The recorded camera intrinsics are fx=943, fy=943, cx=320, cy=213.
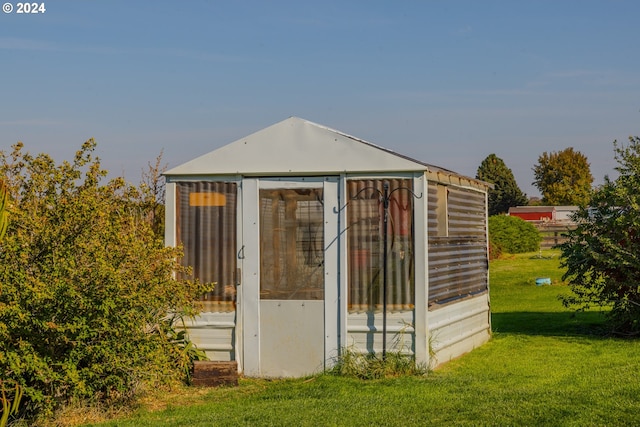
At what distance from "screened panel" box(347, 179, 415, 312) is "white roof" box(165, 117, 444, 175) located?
251 mm

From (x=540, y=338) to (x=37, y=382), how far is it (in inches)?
321

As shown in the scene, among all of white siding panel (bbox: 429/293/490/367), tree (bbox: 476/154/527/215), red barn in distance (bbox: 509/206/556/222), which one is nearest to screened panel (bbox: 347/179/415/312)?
white siding panel (bbox: 429/293/490/367)

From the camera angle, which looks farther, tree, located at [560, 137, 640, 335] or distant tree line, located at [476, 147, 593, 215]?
distant tree line, located at [476, 147, 593, 215]

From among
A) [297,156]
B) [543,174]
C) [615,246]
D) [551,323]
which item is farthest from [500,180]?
[297,156]

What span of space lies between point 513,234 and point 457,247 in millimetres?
27433

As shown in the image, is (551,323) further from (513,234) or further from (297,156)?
(513,234)

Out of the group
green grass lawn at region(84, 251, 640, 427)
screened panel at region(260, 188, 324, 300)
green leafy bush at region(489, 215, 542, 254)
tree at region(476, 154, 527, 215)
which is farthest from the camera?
tree at region(476, 154, 527, 215)

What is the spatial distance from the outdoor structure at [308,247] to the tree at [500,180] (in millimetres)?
68068

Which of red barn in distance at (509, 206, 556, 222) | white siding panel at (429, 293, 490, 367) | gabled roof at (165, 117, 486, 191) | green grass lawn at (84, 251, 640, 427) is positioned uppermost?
red barn in distance at (509, 206, 556, 222)

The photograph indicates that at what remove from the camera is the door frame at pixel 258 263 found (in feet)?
38.3

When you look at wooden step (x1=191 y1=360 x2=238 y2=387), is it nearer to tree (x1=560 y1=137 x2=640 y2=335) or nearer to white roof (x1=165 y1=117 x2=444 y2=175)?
white roof (x1=165 y1=117 x2=444 y2=175)

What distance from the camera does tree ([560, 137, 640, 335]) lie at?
47.8 feet

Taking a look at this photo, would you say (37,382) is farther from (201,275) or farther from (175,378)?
(201,275)

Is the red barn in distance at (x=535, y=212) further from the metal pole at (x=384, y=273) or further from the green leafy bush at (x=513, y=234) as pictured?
the metal pole at (x=384, y=273)
